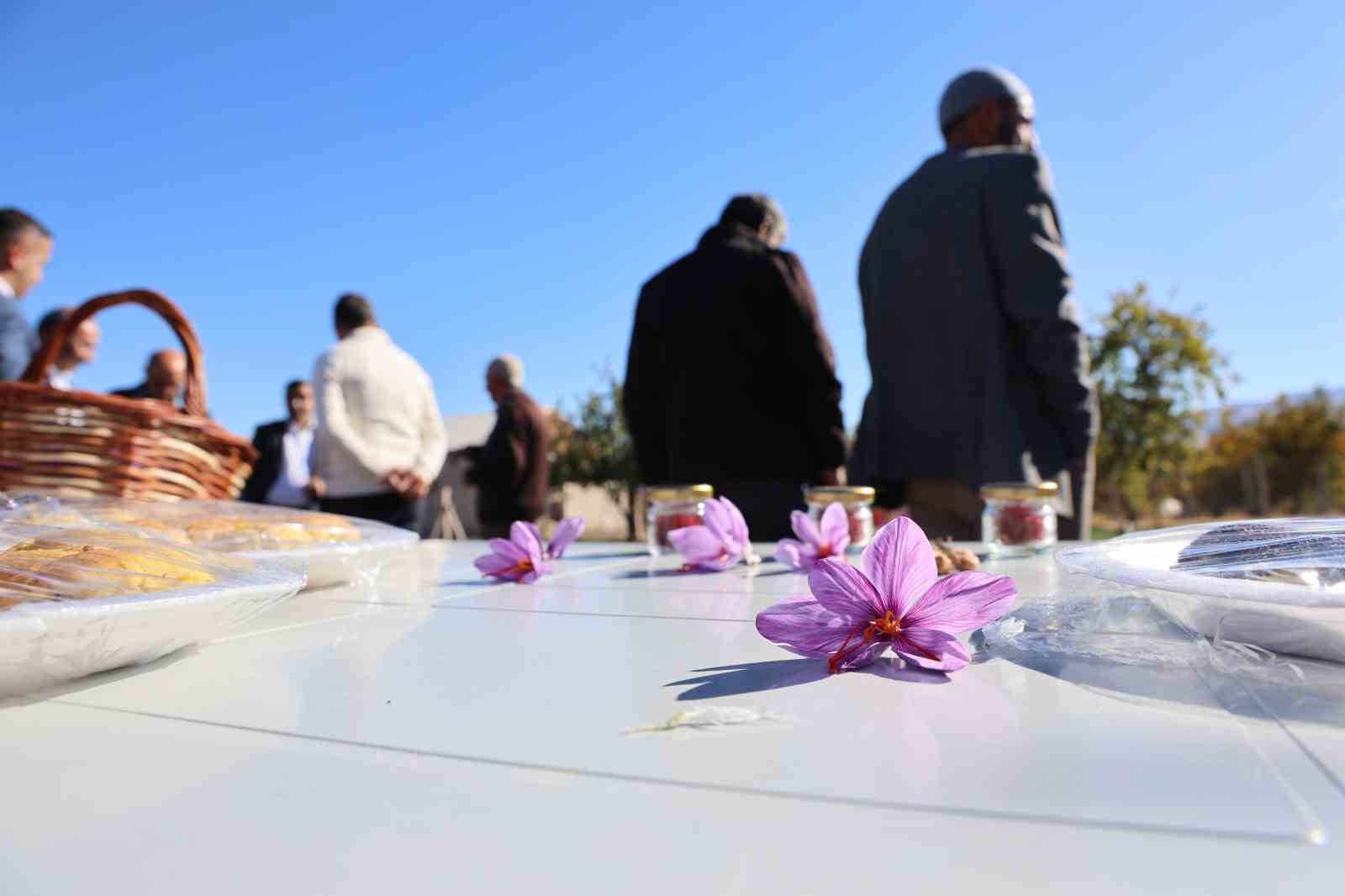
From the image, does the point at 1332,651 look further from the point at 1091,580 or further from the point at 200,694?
the point at 200,694

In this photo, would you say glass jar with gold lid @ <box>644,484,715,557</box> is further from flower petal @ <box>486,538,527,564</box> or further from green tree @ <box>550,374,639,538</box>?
green tree @ <box>550,374,639,538</box>

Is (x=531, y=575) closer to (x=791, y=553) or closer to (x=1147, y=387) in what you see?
(x=791, y=553)

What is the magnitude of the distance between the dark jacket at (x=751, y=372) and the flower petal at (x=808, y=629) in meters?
2.55

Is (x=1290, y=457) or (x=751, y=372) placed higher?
(x=1290, y=457)

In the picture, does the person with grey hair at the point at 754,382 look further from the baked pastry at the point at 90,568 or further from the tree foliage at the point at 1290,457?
the tree foliage at the point at 1290,457

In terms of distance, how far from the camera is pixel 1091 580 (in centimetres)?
79

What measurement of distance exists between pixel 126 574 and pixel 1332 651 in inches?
37.4

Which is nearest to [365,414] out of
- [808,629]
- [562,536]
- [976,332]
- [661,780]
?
[562,536]

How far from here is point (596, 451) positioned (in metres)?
25.0

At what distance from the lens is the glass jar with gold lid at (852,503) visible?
1.49 meters

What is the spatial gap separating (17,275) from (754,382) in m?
2.78

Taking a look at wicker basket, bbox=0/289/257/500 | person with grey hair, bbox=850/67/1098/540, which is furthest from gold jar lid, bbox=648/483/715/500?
person with grey hair, bbox=850/67/1098/540

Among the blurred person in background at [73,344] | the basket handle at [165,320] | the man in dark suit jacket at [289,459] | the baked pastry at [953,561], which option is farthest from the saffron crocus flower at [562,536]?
the man in dark suit jacket at [289,459]

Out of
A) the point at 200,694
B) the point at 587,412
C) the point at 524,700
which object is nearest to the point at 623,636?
→ the point at 524,700
